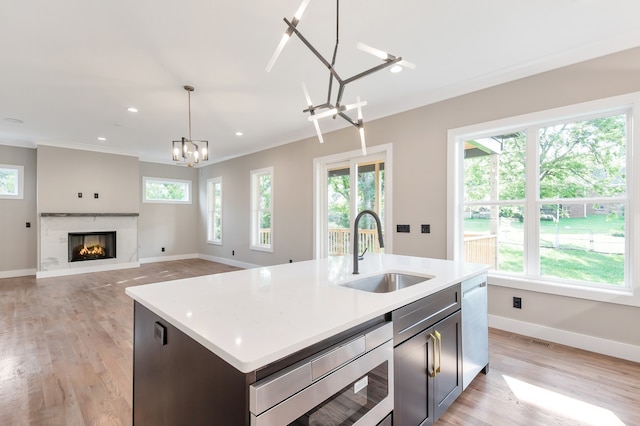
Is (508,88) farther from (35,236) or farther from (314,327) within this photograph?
(35,236)

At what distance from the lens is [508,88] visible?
123 inches

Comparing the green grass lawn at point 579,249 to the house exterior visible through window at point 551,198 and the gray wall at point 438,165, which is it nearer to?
the house exterior visible through window at point 551,198

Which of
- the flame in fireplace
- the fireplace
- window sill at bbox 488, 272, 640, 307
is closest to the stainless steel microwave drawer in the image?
window sill at bbox 488, 272, 640, 307

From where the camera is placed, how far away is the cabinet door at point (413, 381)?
1356mm

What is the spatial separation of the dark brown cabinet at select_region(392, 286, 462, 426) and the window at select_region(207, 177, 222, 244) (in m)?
6.94

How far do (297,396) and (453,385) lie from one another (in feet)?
4.47

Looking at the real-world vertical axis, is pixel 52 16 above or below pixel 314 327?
above

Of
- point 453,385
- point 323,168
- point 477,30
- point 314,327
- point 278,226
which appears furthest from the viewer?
point 278,226

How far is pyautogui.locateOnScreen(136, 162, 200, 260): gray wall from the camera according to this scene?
7.60 m

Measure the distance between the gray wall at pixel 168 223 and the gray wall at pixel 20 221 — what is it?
6.27 feet

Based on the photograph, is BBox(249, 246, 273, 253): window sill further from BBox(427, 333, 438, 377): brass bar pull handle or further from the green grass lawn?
BBox(427, 333, 438, 377): brass bar pull handle

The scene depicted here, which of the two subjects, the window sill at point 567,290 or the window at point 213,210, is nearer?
the window sill at point 567,290

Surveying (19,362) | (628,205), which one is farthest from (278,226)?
(628,205)

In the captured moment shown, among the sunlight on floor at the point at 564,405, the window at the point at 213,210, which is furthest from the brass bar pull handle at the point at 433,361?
the window at the point at 213,210
